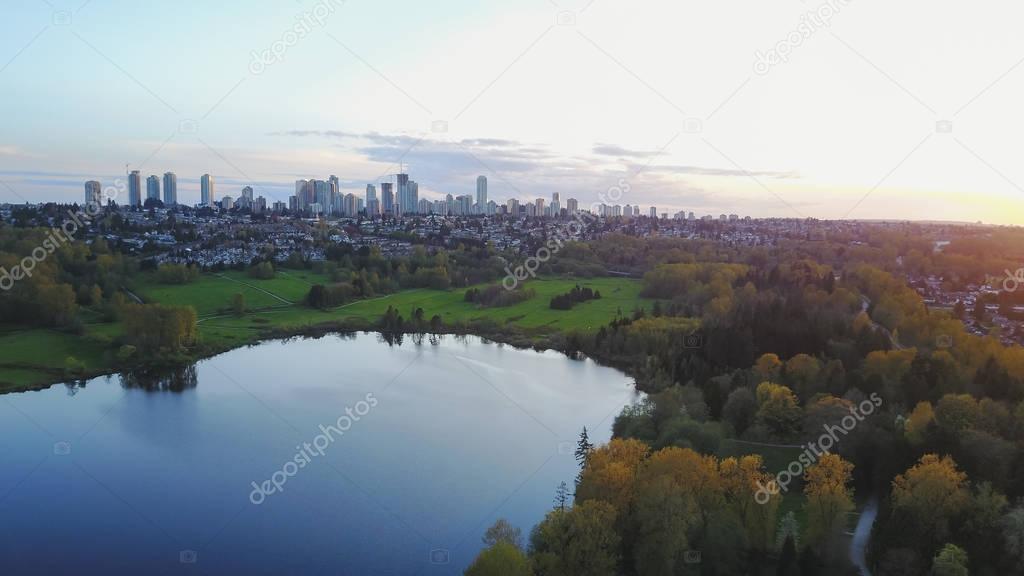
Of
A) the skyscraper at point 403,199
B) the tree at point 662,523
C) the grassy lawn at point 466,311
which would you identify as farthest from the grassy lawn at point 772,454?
the skyscraper at point 403,199

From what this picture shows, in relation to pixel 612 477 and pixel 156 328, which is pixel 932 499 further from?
pixel 156 328

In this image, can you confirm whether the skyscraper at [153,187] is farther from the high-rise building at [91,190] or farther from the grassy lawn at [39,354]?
the grassy lawn at [39,354]

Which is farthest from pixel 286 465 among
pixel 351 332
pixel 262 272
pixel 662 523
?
pixel 262 272

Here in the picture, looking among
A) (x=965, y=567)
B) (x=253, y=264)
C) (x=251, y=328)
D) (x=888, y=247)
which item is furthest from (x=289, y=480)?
(x=888, y=247)

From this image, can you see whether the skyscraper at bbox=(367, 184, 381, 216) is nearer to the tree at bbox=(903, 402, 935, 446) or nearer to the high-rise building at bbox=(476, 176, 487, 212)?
the high-rise building at bbox=(476, 176, 487, 212)

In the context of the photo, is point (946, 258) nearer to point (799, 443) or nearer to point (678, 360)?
point (678, 360)

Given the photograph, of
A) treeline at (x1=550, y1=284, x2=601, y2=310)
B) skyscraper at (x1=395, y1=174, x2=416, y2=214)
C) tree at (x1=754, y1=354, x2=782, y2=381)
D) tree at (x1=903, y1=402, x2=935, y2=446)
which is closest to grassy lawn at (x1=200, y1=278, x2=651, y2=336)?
treeline at (x1=550, y1=284, x2=601, y2=310)
